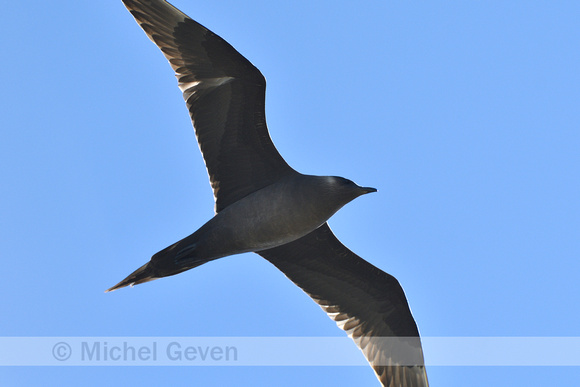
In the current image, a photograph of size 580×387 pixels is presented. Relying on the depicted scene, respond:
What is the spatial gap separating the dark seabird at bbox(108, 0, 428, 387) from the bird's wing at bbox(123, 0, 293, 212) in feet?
0.04

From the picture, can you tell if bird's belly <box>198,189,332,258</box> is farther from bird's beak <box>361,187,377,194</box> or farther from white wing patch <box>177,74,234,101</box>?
white wing patch <box>177,74,234,101</box>

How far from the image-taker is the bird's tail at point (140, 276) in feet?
30.4

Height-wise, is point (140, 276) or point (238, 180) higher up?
point (238, 180)

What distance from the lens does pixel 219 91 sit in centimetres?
941

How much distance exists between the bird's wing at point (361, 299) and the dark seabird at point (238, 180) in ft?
0.07

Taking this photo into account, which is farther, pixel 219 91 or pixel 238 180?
pixel 238 180

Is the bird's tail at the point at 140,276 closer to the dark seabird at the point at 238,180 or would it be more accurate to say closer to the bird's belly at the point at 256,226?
the dark seabird at the point at 238,180

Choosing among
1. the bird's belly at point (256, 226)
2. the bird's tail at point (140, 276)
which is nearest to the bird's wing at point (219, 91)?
the bird's belly at point (256, 226)

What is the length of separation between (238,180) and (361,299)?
2408mm

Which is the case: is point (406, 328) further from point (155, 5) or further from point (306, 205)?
point (155, 5)

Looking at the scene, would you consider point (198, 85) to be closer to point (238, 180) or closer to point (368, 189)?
point (238, 180)

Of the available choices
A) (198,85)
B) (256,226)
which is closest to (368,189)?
(256,226)

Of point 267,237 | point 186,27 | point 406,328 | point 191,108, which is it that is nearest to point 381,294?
point 406,328
